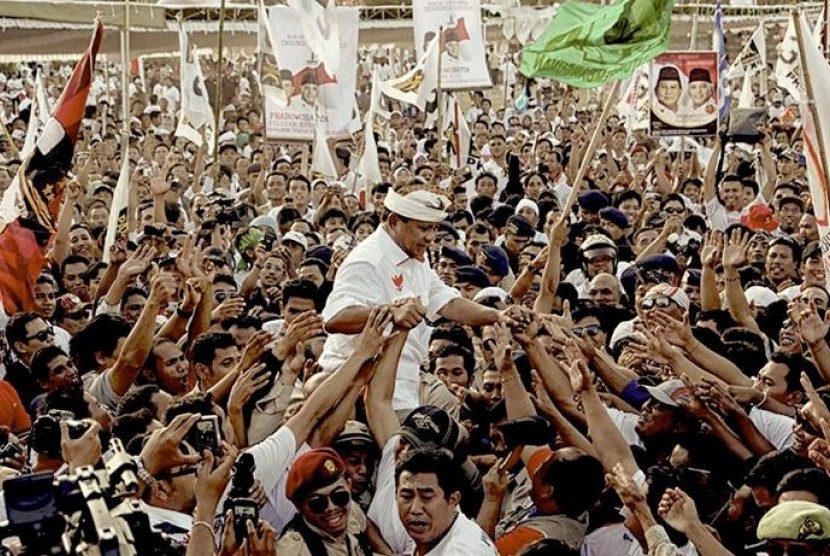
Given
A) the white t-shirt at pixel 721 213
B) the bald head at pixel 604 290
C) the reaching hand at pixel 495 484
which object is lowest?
the white t-shirt at pixel 721 213

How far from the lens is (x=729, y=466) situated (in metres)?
5.79

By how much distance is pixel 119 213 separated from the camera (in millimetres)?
10812

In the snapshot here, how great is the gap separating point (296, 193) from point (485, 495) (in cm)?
847

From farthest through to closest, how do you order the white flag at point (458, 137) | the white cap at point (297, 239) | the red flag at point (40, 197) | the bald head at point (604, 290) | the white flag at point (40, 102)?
1. the white flag at point (458, 137)
2. the white flag at point (40, 102)
3. the white cap at point (297, 239)
4. the bald head at point (604, 290)
5. the red flag at point (40, 197)

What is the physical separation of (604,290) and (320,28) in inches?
232

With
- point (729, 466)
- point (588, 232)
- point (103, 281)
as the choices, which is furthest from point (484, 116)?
point (729, 466)

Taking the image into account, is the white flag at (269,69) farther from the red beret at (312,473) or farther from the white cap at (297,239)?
the red beret at (312,473)

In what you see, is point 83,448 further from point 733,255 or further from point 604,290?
point 604,290

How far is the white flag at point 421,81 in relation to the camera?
1625 cm

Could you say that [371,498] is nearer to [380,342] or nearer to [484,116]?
[380,342]

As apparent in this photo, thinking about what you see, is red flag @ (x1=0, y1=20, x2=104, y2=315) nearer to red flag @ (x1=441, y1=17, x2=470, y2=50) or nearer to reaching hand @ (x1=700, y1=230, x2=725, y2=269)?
reaching hand @ (x1=700, y1=230, x2=725, y2=269)

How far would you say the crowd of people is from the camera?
4875mm

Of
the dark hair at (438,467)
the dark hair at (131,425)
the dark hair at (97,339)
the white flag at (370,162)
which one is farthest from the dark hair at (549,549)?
the white flag at (370,162)

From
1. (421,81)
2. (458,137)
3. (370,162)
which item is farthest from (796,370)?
(458,137)
